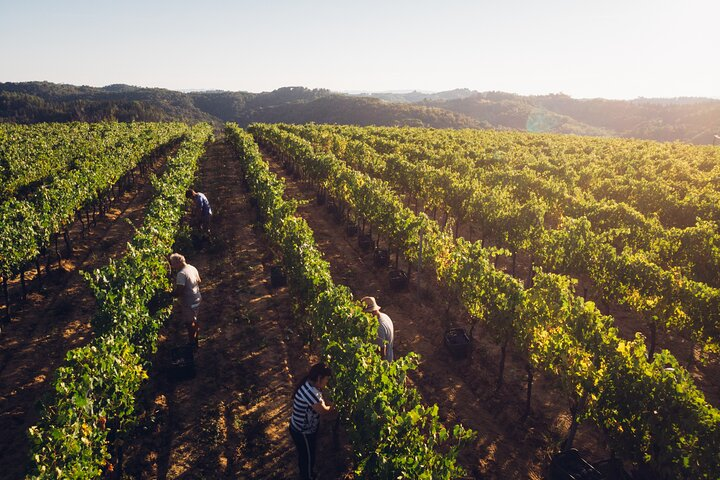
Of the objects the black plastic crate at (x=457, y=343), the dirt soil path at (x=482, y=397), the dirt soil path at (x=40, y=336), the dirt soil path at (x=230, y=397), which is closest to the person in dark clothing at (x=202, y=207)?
the dirt soil path at (x=230, y=397)

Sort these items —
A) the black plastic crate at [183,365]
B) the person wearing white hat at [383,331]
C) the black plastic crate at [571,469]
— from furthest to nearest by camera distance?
the black plastic crate at [183,365] < the person wearing white hat at [383,331] < the black plastic crate at [571,469]

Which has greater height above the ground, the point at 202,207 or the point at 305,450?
the point at 202,207

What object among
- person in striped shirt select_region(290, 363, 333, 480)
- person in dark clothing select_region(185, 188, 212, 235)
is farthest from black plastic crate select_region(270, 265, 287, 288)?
person in striped shirt select_region(290, 363, 333, 480)

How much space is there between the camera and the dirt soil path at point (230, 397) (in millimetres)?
7543

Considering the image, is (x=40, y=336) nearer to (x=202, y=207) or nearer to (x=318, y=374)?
(x=202, y=207)

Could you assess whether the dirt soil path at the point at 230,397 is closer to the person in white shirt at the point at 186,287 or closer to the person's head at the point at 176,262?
the person in white shirt at the point at 186,287

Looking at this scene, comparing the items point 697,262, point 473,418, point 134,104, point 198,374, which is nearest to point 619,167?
point 697,262

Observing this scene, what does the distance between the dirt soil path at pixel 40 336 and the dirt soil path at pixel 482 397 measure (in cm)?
774

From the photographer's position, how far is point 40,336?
1098 cm

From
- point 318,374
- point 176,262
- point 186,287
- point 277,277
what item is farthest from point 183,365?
point 277,277

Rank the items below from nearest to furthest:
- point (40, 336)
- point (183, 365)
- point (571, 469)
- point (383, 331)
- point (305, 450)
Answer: point (305, 450), point (571, 469), point (383, 331), point (183, 365), point (40, 336)

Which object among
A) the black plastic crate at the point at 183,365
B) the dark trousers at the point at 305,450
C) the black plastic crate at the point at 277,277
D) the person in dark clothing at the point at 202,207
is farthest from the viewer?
the person in dark clothing at the point at 202,207

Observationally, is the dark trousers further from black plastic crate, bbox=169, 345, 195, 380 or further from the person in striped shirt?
black plastic crate, bbox=169, 345, 195, 380

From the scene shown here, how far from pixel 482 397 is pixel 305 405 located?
5.14m
